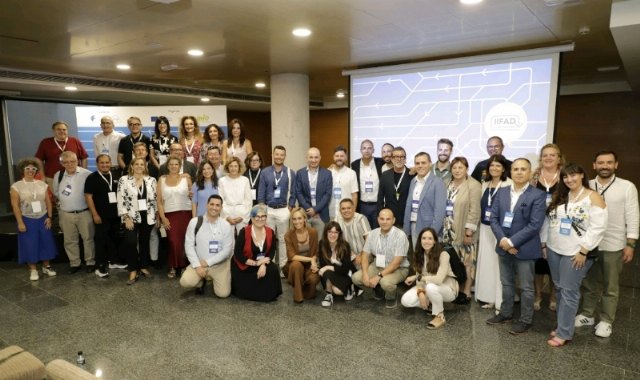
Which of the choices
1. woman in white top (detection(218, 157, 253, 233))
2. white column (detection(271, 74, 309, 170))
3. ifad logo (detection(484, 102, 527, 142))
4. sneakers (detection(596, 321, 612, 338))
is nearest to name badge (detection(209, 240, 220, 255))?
woman in white top (detection(218, 157, 253, 233))

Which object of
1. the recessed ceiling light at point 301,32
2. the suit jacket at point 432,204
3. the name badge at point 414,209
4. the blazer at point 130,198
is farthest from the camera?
the blazer at point 130,198

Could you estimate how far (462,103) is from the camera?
237 inches

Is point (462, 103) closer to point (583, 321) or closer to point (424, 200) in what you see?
point (424, 200)

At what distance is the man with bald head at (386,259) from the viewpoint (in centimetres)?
407

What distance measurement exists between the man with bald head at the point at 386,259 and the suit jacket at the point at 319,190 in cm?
87

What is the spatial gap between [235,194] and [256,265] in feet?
3.35

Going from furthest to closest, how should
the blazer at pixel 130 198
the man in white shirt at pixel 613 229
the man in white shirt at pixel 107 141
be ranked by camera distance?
the man in white shirt at pixel 107 141, the blazer at pixel 130 198, the man in white shirt at pixel 613 229

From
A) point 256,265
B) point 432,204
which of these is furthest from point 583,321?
point 256,265

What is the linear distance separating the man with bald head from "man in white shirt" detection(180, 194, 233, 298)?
1.46m

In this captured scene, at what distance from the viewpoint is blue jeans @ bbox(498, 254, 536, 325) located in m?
3.45

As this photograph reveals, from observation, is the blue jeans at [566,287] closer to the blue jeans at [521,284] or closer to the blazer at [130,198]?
the blue jeans at [521,284]

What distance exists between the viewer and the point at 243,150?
562cm

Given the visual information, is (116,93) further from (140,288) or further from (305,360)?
(305,360)

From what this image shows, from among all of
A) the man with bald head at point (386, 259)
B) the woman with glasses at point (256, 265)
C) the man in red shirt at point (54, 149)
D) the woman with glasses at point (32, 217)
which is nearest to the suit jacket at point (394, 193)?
the man with bald head at point (386, 259)
